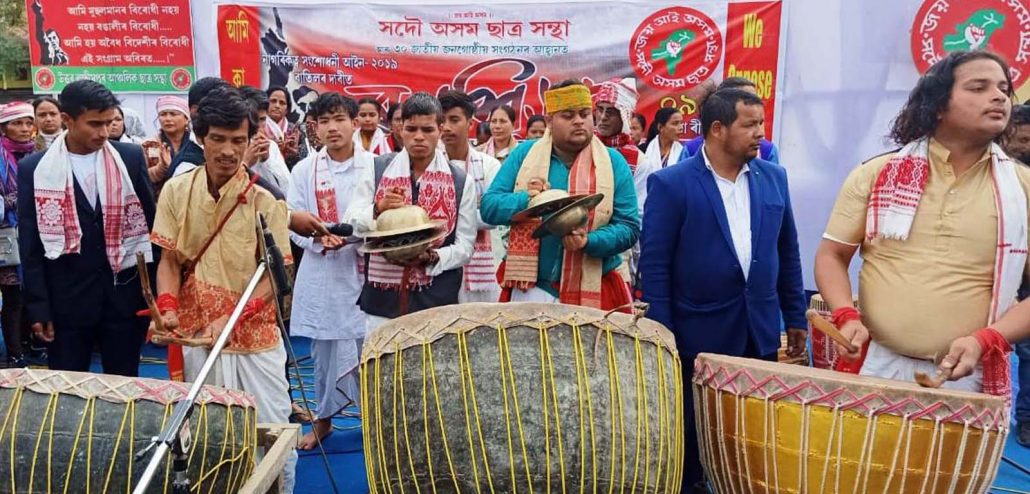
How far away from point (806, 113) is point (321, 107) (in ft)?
13.7

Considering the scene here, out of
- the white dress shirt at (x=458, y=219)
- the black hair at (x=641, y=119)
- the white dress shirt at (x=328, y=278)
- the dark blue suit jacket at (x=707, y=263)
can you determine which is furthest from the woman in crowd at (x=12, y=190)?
the black hair at (x=641, y=119)

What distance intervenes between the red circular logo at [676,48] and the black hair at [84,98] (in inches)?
195

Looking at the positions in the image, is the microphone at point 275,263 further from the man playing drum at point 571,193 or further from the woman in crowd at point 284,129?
the woman in crowd at point 284,129

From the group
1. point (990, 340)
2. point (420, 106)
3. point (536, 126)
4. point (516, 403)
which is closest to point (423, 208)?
point (420, 106)

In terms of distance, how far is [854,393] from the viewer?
7.39 feet

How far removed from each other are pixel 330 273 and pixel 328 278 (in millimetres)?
27

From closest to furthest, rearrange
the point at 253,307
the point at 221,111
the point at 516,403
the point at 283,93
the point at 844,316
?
the point at 516,403 < the point at 844,316 < the point at 221,111 < the point at 253,307 < the point at 283,93

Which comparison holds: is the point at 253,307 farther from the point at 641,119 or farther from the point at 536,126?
the point at 641,119

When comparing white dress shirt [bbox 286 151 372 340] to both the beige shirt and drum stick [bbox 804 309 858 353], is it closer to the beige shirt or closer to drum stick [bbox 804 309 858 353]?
drum stick [bbox 804 309 858 353]

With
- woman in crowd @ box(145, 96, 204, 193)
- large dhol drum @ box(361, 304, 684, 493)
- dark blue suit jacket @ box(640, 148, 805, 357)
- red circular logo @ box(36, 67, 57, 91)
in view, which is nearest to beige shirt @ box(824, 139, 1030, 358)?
dark blue suit jacket @ box(640, 148, 805, 357)

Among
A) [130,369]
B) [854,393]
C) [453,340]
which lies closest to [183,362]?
[130,369]

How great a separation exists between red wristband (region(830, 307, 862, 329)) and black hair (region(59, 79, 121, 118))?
2752mm

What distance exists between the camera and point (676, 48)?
24.2 feet

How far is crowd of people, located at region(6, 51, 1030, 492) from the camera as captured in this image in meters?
2.63
